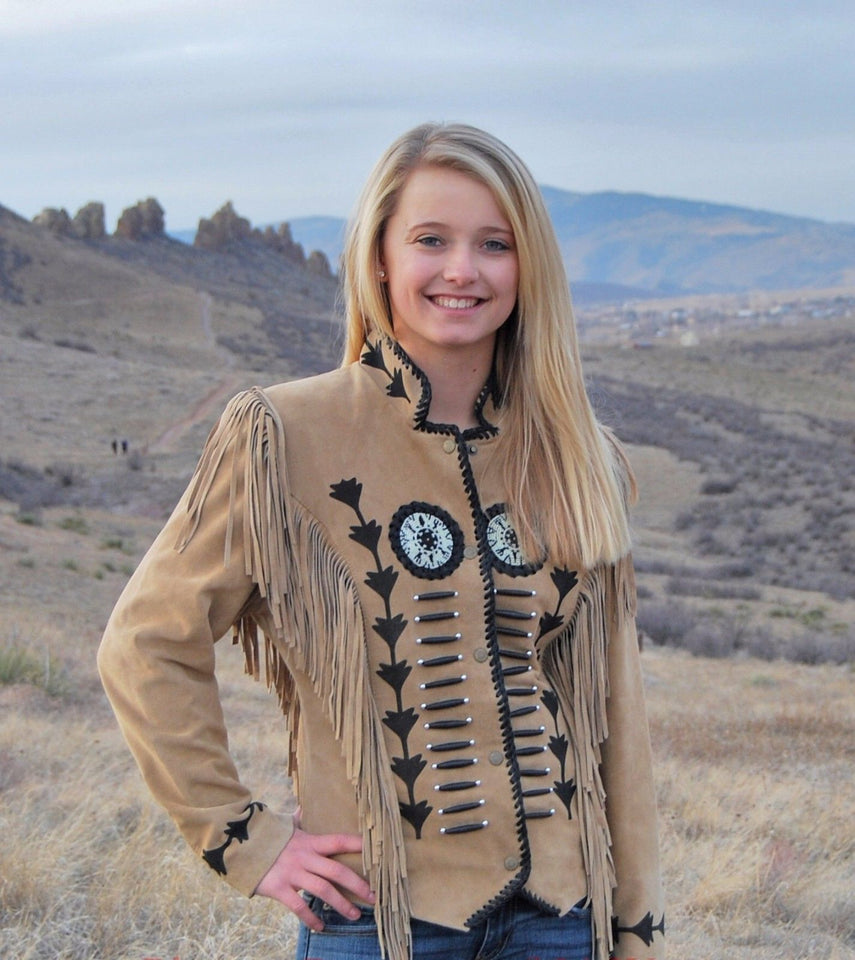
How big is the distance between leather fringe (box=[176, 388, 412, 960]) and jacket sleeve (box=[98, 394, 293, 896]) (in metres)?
0.02

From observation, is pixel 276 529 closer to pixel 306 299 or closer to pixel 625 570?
pixel 625 570

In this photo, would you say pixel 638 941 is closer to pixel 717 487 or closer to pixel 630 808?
pixel 630 808

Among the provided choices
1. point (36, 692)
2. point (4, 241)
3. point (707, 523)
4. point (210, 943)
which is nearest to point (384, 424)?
point (210, 943)

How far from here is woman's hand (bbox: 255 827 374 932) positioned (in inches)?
67.8

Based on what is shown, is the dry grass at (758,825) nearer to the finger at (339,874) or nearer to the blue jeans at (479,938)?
the blue jeans at (479,938)

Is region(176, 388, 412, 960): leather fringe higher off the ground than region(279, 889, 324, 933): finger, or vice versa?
region(176, 388, 412, 960): leather fringe

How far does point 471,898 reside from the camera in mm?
1771

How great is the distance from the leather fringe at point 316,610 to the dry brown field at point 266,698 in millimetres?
776

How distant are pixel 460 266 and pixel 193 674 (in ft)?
2.50

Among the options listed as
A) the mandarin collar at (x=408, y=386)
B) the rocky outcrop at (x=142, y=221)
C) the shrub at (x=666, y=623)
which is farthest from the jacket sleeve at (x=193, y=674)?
the rocky outcrop at (x=142, y=221)

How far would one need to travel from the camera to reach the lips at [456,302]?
189 centimetres

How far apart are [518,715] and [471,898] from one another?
291 millimetres

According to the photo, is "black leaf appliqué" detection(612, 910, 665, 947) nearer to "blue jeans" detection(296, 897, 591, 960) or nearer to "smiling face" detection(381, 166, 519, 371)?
"blue jeans" detection(296, 897, 591, 960)

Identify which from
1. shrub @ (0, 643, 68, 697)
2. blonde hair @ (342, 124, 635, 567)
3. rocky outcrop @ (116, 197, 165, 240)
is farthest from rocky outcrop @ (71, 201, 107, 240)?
blonde hair @ (342, 124, 635, 567)
